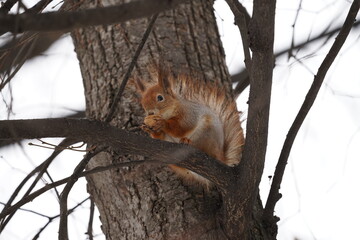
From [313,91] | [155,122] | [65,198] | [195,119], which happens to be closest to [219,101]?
[195,119]

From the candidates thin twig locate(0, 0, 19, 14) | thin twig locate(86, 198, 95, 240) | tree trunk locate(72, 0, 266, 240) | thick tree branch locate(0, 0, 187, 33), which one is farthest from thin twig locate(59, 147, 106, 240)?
thick tree branch locate(0, 0, 187, 33)

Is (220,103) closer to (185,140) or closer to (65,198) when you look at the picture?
(185,140)

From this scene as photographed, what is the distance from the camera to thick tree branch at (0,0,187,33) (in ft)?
3.31

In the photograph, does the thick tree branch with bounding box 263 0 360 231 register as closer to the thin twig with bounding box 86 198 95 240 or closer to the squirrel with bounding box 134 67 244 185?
the squirrel with bounding box 134 67 244 185

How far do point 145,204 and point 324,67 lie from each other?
72cm

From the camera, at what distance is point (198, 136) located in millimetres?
1996

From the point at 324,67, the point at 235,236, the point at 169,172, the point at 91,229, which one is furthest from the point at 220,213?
the point at 91,229

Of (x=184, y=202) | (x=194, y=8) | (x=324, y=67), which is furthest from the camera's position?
(x=194, y=8)

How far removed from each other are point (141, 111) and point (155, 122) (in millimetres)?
198

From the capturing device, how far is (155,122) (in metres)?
2.06

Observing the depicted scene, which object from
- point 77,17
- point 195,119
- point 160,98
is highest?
point 160,98

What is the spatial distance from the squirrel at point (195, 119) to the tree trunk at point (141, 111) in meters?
0.08

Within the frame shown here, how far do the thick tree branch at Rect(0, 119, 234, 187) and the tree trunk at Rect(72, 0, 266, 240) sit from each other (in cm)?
27

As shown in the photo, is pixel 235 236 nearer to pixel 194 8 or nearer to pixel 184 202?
pixel 184 202
